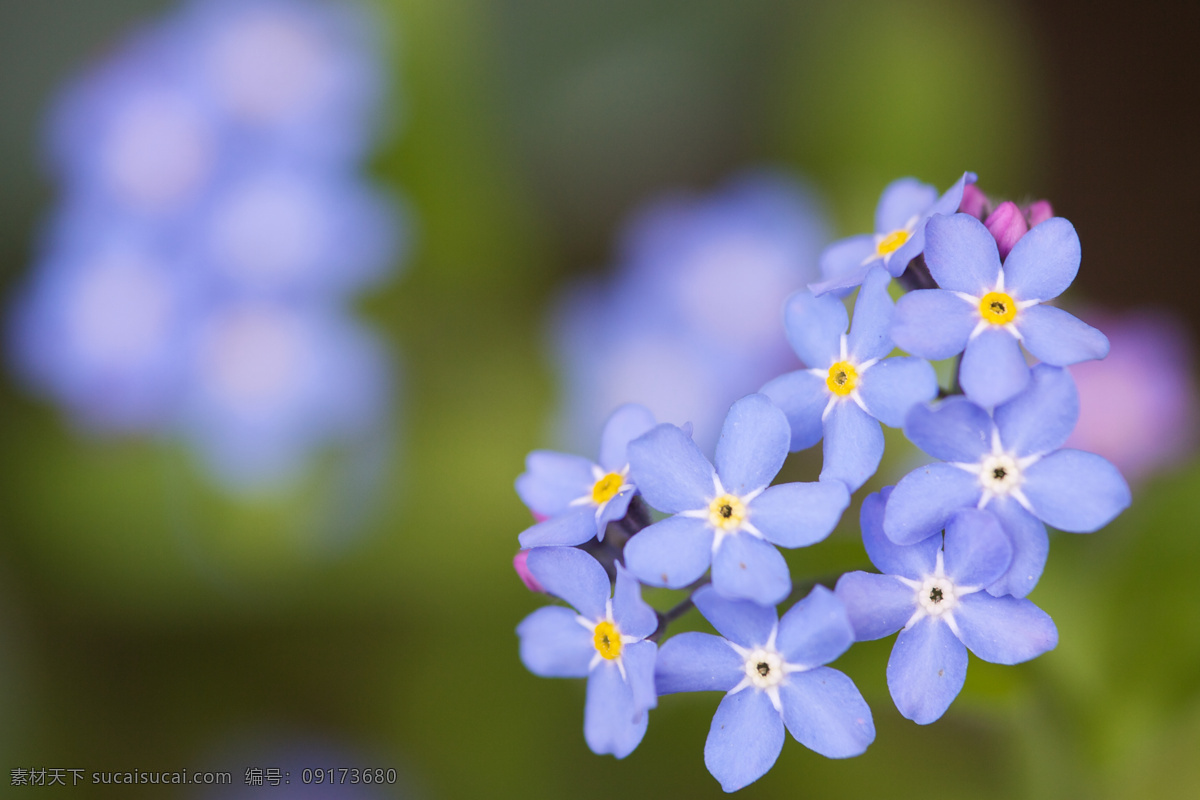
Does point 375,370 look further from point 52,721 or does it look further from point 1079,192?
point 1079,192

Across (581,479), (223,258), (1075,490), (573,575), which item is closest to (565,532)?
(573,575)

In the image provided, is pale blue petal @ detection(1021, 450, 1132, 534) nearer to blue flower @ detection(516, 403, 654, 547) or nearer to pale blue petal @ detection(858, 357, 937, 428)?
pale blue petal @ detection(858, 357, 937, 428)

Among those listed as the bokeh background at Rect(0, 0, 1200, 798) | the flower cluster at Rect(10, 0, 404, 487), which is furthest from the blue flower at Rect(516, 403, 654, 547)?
the flower cluster at Rect(10, 0, 404, 487)

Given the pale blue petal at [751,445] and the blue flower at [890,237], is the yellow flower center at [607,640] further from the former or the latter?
the blue flower at [890,237]

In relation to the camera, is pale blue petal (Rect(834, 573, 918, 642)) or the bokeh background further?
the bokeh background

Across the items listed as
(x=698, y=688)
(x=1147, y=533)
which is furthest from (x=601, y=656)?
(x=1147, y=533)
